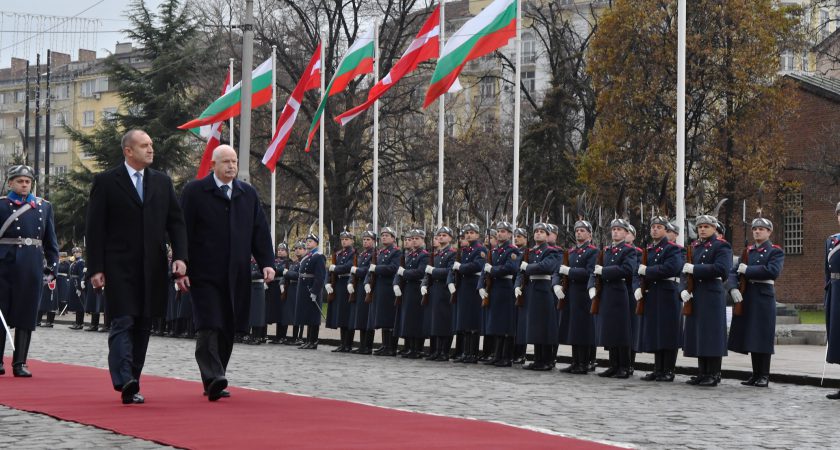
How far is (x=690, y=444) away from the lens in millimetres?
8781

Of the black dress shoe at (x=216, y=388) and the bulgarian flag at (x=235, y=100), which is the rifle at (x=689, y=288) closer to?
the black dress shoe at (x=216, y=388)

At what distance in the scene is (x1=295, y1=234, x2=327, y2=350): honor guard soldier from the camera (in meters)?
23.6

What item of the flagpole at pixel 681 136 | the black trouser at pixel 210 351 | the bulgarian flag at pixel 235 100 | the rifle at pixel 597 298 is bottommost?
the black trouser at pixel 210 351

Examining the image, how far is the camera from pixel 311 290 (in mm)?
23656

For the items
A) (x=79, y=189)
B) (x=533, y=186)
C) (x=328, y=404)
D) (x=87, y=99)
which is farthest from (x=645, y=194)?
(x=87, y=99)

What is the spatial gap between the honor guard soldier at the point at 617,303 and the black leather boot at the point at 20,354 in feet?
22.4

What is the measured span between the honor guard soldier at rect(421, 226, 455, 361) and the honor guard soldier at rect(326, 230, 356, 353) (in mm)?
2364

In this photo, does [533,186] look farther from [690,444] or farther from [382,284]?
[690,444]

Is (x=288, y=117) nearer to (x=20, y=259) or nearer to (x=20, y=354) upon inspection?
(x=20, y=259)

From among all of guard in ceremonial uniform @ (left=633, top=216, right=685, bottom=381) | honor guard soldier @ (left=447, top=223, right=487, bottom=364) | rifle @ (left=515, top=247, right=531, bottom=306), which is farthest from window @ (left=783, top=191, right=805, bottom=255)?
guard in ceremonial uniform @ (left=633, top=216, right=685, bottom=381)

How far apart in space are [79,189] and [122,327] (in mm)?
39973

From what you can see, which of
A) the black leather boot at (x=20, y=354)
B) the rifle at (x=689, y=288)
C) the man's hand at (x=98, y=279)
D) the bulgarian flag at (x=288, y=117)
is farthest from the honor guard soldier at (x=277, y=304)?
the man's hand at (x=98, y=279)

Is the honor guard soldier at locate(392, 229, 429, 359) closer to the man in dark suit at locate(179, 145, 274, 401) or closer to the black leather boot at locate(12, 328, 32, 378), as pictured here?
the black leather boot at locate(12, 328, 32, 378)

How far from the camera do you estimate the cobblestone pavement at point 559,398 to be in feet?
31.3
